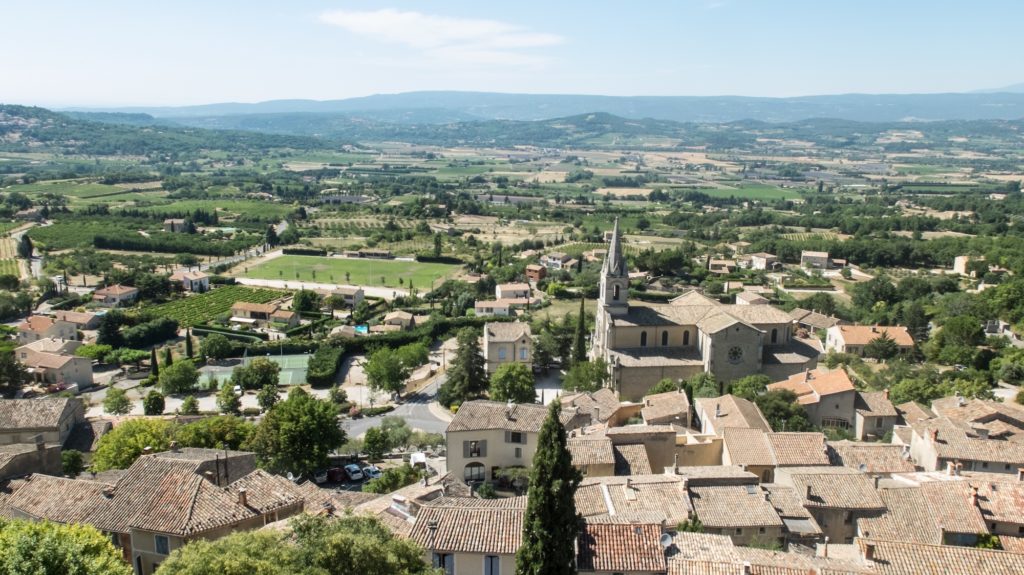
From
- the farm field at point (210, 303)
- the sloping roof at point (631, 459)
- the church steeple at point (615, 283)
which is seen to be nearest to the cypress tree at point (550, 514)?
the sloping roof at point (631, 459)

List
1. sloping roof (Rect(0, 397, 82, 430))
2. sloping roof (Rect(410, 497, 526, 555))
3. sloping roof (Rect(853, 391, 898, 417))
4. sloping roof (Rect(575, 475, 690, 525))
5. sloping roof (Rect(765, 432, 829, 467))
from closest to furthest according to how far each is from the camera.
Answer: sloping roof (Rect(410, 497, 526, 555))
sloping roof (Rect(575, 475, 690, 525))
sloping roof (Rect(765, 432, 829, 467))
sloping roof (Rect(0, 397, 82, 430))
sloping roof (Rect(853, 391, 898, 417))

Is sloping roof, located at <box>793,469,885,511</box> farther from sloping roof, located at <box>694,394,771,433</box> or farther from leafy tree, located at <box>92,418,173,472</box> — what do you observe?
leafy tree, located at <box>92,418,173,472</box>

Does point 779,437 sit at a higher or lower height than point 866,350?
higher

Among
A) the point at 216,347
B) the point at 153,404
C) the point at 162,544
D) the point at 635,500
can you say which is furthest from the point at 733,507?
the point at 216,347

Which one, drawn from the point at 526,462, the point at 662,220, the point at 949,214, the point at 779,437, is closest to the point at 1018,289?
the point at 779,437

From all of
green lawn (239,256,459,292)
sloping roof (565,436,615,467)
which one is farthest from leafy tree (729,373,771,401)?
green lawn (239,256,459,292)

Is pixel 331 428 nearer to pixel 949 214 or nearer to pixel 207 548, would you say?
pixel 207 548

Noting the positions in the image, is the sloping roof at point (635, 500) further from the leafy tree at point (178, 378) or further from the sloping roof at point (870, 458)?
the leafy tree at point (178, 378)
